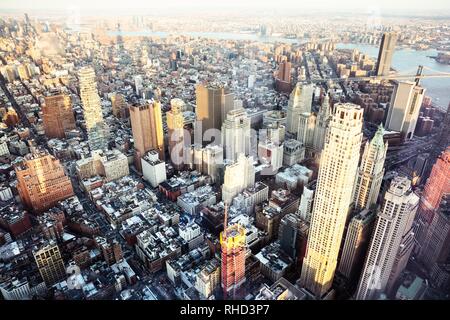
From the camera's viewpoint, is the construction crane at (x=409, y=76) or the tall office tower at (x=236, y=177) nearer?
the construction crane at (x=409, y=76)

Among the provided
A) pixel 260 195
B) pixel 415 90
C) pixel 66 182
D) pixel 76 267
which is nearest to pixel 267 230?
pixel 260 195

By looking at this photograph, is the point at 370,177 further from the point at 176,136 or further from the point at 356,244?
the point at 176,136

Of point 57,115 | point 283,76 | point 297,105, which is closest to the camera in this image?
point 57,115

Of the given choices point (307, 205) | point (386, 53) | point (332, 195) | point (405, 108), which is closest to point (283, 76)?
point (405, 108)

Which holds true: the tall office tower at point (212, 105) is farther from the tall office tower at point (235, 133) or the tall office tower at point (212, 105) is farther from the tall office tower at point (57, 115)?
the tall office tower at point (57, 115)

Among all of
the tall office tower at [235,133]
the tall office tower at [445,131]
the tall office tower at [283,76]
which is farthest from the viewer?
the tall office tower at [283,76]

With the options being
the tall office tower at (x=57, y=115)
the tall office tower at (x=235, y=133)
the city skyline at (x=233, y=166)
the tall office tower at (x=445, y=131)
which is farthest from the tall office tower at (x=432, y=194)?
the tall office tower at (x=57, y=115)
